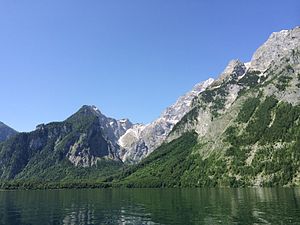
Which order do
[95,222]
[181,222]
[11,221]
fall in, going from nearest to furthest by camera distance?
[181,222] → [95,222] → [11,221]

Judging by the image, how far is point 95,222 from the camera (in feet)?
301

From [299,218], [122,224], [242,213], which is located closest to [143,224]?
[122,224]

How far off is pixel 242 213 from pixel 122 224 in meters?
32.6

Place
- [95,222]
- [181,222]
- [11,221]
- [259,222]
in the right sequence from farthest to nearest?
[11,221] → [95,222] → [181,222] → [259,222]

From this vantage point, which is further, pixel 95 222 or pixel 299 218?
pixel 95 222

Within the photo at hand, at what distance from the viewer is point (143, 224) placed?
8712 cm

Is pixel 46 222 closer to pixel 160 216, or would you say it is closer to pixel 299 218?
pixel 160 216

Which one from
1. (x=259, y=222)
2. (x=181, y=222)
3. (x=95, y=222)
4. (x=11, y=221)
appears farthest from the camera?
(x=11, y=221)

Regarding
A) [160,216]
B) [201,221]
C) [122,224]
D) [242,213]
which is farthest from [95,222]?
[242,213]

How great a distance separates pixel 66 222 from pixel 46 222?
16.9 ft

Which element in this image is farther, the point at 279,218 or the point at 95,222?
the point at 95,222

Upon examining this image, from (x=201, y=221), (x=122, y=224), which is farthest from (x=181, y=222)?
(x=122, y=224)

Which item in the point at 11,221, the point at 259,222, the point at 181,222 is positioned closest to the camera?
the point at 259,222

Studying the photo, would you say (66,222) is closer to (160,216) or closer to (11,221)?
(11,221)
